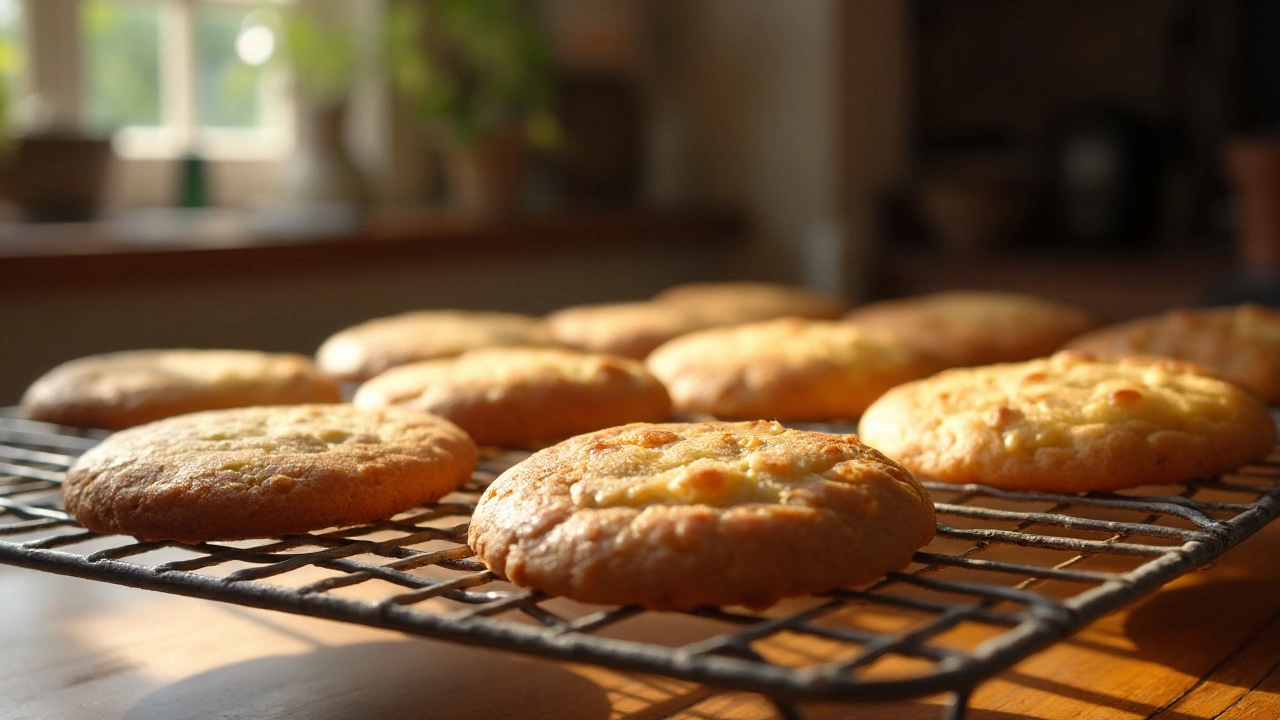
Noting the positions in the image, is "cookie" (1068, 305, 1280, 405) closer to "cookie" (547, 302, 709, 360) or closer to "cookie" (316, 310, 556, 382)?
"cookie" (547, 302, 709, 360)

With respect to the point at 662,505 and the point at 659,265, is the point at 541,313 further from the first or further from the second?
the point at 662,505

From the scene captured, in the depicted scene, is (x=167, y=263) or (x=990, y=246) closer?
(x=167, y=263)

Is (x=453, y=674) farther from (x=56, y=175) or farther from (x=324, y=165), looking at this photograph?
(x=324, y=165)

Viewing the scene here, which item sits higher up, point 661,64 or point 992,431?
point 661,64

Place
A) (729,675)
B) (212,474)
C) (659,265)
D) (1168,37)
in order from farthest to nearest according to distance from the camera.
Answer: (659,265) < (1168,37) < (212,474) < (729,675)

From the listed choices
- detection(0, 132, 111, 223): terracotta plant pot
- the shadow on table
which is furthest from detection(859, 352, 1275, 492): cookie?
detection(0, 132, 111, 223): terracotta plant pot

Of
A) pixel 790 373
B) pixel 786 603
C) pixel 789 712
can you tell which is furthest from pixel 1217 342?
pixel 789 712

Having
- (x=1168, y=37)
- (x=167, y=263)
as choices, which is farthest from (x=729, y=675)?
(x=1168, y=37)
